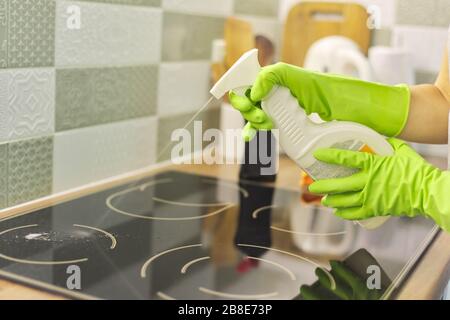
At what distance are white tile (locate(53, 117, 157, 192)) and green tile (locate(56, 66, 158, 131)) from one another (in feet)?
0.06

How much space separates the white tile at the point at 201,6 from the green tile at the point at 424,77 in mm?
489

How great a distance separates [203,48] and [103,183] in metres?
0.45

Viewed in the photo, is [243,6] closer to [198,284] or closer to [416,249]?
[416,249]

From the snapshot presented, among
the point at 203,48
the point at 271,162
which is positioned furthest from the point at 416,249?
the point at 203,48

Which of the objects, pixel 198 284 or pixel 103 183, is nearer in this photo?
pixel 198 284

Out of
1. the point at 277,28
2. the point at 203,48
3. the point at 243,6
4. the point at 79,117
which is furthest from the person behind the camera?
the point at 277,28

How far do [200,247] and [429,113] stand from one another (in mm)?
420

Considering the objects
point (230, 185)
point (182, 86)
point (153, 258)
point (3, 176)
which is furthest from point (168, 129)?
point (153, 258)

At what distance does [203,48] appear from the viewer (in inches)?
57.7

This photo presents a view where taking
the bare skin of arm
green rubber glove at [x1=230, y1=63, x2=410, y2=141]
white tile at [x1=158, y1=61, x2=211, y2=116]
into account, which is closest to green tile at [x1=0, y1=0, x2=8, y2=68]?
green rubber glove at [x1=230, y1=63, x2=410, y2=141]

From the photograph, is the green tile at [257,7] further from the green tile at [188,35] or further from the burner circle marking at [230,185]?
the burner circle marking at [230,185]

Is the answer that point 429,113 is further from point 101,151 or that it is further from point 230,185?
point 101,151

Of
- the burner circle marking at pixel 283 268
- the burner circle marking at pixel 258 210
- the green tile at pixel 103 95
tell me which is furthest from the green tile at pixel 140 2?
the burner circle marking at pixel 283 268
